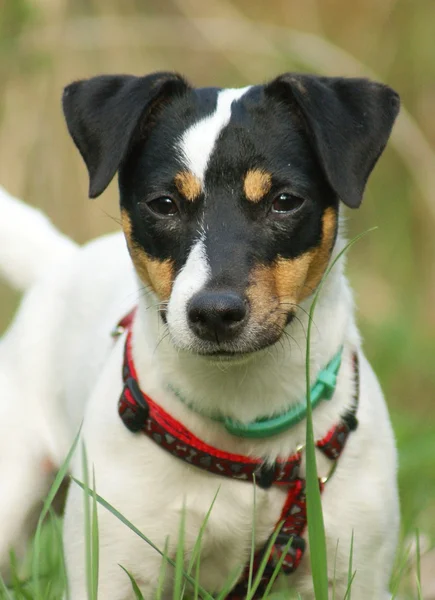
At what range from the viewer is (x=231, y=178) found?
3.10 metres

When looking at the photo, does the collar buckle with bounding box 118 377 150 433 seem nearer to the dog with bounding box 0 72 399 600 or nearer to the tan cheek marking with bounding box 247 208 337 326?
the dog with bounding box 0 72 399 600

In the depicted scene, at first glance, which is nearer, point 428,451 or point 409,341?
point 428,451

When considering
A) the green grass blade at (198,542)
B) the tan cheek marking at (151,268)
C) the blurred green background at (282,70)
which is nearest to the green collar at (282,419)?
the green grass blade at (198,542)

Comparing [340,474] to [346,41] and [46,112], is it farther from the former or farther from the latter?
[346,41]

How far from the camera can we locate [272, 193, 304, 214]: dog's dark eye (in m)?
3.14

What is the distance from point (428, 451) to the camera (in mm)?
5438

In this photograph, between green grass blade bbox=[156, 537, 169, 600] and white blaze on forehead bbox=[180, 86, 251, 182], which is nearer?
green grass blade bbox=[156, 537, 169, 600]

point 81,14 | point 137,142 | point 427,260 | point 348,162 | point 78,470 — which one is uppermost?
point 348,162

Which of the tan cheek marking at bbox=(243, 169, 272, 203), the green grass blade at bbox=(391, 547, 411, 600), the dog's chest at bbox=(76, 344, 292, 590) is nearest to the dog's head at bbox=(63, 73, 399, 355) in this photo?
the tan cheek marking at bbox=(243, 169, 272, 203)

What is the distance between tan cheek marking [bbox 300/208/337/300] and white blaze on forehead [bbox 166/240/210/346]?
0.37 meters

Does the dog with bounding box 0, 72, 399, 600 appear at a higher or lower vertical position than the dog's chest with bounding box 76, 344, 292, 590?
higher

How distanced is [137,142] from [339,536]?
1305 millimetres

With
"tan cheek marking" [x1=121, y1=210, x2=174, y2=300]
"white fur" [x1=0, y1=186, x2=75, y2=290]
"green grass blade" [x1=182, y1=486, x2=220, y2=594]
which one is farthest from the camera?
"white fur" [x1=0, y1=186, x2=75, y2=290]

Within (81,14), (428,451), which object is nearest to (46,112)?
(81,14)
